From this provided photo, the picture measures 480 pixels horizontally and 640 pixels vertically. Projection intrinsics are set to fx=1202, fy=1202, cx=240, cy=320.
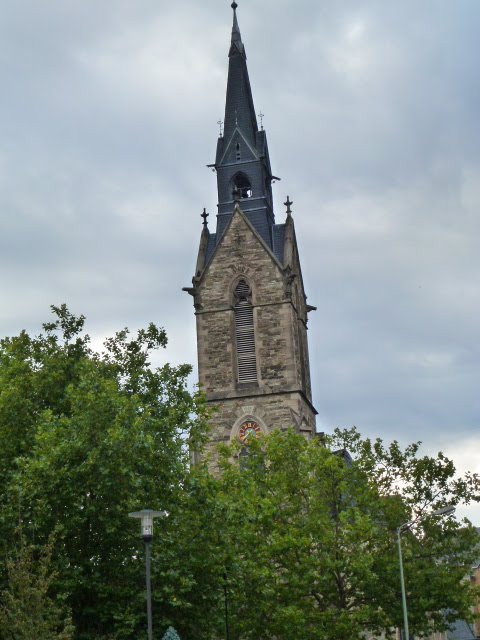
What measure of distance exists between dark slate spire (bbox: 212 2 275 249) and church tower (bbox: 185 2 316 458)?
5cm

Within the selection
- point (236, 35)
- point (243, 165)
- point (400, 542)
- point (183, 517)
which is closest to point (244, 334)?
point (243, 165)

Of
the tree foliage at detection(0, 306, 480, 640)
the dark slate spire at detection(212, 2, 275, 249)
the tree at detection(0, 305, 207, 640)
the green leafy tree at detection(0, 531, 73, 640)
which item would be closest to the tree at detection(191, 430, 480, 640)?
the tree foliage at detection(0, 306, 480, 640)

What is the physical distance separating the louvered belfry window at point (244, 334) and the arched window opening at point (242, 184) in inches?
214

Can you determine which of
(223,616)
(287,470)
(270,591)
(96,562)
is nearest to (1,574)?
(96,562)

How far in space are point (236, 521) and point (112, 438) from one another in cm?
622

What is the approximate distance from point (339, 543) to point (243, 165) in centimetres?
2774

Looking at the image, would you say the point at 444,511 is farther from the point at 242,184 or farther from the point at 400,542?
the point at 242,184

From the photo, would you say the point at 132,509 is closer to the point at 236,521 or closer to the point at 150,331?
the point at 236,521

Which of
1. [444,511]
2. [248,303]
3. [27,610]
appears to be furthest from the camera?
[248,303]

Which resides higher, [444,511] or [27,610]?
[444,511]

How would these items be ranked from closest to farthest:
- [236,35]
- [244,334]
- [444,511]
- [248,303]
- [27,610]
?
[27,610] < [444,511] < [244,334] < [248,303] < [236,35]

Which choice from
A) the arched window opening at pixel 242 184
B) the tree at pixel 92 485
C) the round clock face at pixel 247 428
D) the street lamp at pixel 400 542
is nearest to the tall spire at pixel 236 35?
the arched window opening at pixel 242 184

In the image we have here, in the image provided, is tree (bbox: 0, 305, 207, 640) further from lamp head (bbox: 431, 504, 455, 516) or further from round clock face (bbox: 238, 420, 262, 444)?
round clock face (bbox: 238, 420, 262, 444)

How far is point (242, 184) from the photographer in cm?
6184
